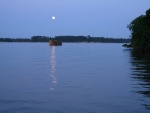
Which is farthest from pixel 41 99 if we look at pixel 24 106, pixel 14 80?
pixel 14 80

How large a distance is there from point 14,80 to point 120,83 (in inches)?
342

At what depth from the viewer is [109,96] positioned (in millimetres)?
21328

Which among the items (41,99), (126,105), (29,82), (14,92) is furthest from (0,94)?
(126,105)

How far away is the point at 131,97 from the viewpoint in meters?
20.9

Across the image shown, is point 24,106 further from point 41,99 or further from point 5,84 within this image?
point 5,84

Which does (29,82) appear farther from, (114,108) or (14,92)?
(114,108)

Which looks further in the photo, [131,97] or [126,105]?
[131,97]

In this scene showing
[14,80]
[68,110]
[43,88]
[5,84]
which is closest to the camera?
[68,110]

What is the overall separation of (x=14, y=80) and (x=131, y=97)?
39.7ft

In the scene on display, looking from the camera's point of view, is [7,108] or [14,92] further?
[14,92]

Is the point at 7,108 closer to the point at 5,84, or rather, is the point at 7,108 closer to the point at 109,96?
the point at 109,96

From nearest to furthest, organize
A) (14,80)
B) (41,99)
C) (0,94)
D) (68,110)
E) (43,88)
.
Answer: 1. (68,110)
2. (41,99)
3. (0,94)
4. (43,88)
5. (14,80)

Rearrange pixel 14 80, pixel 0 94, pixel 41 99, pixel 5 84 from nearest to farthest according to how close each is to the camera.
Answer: pixel 41 99 → pixel 0 94 → pixel 5 84 → pixel 14 80

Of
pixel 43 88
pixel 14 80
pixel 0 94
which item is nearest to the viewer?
pixel 0 94
